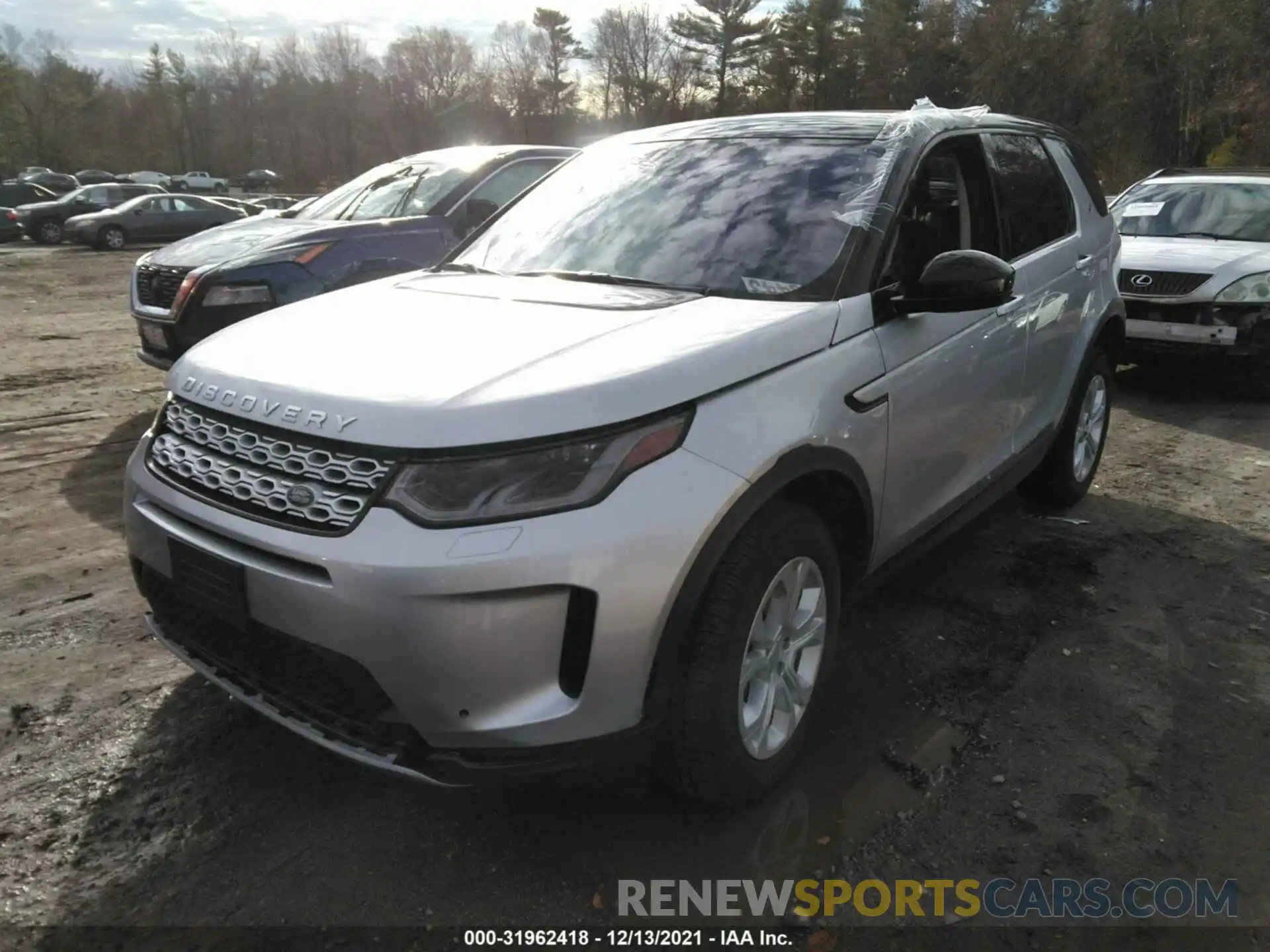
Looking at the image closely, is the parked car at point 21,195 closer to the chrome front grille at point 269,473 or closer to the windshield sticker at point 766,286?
the chrome front grille at point 269,473

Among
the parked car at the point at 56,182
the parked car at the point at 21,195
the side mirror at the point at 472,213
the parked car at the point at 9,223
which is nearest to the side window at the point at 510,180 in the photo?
the side mirror at the point at 472,213

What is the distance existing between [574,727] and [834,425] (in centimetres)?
109

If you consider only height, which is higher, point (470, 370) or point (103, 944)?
point (470, 370)

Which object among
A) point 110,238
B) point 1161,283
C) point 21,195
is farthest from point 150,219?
point 1161,283

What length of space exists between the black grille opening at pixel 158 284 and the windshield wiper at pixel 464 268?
301cm

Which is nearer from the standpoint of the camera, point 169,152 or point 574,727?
point 574,727

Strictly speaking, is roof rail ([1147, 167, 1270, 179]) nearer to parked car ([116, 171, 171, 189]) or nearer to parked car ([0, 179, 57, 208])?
parked car ([0, 179, 57, 208])

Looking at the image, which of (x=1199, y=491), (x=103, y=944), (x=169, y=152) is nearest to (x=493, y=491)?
(x=103, y=944)

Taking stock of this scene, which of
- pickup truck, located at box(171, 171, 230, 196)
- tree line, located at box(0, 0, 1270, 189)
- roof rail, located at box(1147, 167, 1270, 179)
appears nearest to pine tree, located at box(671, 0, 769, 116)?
tree line, located at box(0, 0, 1270, 189)

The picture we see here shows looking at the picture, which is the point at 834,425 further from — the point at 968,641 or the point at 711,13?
the point at 711,13

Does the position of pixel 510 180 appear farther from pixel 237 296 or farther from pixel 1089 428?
pixel 1089 428

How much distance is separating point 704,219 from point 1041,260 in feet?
5.49

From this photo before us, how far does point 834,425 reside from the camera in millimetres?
2623

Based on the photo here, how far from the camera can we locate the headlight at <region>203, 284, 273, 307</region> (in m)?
5.64
